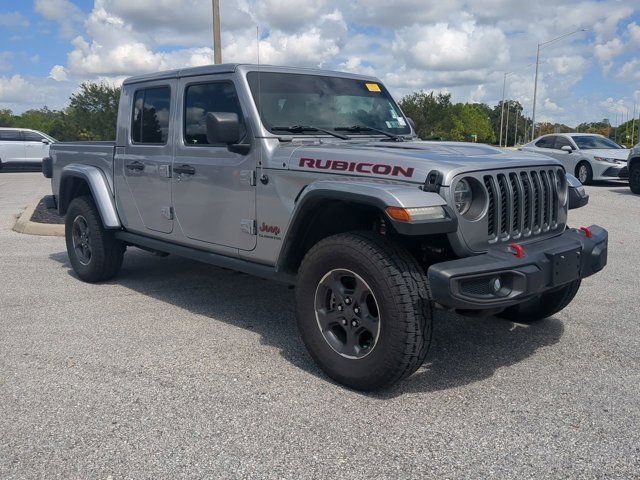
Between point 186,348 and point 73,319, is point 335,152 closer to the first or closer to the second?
point 186,348

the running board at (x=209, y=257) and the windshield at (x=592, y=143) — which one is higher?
the windshield at (x=592, y=143)

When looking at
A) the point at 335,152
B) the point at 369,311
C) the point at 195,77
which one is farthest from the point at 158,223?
the point at 369,311

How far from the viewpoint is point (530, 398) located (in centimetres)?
358

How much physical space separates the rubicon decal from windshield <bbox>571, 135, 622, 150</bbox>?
14.9m

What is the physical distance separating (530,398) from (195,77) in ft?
10.9

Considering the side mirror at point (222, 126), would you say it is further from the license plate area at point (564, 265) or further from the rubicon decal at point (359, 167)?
the license plate area at point (564, 265)

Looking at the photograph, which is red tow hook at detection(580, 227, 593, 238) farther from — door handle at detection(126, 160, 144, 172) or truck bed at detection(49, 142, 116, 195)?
truck bed at detection(49, 142, 116, 195)

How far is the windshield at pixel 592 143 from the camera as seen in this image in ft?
56.2

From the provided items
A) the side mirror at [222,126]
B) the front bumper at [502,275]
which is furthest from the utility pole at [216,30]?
the front bumper at [502,275]

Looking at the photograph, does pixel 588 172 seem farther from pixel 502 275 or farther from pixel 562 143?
pixel 502 275

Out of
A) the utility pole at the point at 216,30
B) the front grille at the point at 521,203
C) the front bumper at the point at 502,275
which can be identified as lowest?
the front bumper at the point at 502,275

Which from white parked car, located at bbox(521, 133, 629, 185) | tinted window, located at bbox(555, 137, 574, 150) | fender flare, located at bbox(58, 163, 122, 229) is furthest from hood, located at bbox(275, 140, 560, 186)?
tinted window, located at bbox(555, 137, 574, 150)

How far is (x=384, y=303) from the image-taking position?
135 inches

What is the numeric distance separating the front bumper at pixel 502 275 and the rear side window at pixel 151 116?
9.56 feet
